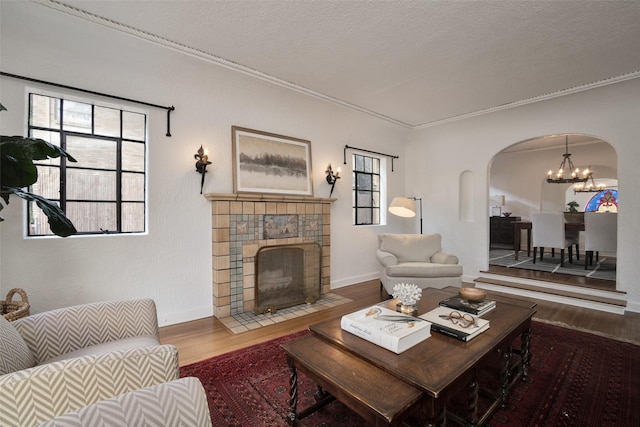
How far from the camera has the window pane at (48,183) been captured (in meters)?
2.38

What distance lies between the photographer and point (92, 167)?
261 cm

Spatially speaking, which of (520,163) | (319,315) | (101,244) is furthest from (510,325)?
(520,163)

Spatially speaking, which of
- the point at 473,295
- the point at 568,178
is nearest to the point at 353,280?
the point at 473,295

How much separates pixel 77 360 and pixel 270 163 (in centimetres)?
284

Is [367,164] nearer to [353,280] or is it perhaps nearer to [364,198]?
[364,198]

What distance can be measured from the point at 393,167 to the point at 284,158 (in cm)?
242

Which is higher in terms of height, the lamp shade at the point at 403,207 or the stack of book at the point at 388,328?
the lamp shade at the point at 403,207

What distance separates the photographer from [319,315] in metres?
3.19

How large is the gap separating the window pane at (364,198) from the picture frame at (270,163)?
1208 millimetres

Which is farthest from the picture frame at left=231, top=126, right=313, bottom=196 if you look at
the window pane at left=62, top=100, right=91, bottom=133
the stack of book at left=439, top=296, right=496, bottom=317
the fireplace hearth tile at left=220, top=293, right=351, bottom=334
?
the stack of book at left=439, top=296, right=496, bottom=317

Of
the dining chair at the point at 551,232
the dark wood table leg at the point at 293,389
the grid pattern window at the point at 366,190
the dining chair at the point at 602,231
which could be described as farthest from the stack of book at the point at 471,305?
the dining chair at the point at 551,232

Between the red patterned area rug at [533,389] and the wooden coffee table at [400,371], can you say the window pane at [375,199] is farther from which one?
the wooden coffee table at [400,371]

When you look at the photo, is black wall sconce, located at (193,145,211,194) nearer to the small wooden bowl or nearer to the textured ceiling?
the textured ceiling

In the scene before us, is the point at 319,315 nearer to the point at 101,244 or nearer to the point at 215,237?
the point at 215,237
